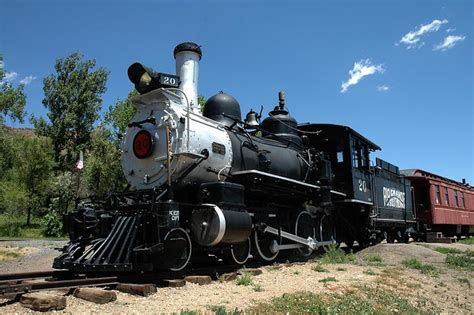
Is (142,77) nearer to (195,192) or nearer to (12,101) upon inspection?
(195,192)

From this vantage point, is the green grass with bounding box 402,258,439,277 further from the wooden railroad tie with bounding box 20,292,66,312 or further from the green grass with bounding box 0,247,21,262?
the green grass with bounding box 0,247,21,262

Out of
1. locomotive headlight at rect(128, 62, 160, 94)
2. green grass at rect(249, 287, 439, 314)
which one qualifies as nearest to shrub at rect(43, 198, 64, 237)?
locomotive headlight at rect(128, 62, 160, 94)

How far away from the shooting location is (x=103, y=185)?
31.2m

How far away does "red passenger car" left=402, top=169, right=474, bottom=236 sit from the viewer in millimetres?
21828

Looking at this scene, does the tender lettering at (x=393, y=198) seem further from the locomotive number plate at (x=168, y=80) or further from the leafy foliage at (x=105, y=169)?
the leafy foliage at (x=105, y=169)

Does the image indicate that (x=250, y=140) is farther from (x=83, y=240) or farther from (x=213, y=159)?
(x=83, y=240)

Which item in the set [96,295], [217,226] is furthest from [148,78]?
[96,295]

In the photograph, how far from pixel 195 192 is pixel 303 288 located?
291cm

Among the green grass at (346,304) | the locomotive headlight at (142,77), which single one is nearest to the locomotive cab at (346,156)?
the locomotive headlight at (142,77)

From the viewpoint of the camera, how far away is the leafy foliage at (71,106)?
3834 centimetres

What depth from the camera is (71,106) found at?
3834 cm

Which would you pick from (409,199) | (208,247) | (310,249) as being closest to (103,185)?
(409,199)

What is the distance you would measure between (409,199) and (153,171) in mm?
15578

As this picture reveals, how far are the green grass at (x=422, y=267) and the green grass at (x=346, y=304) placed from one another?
3.13 m
